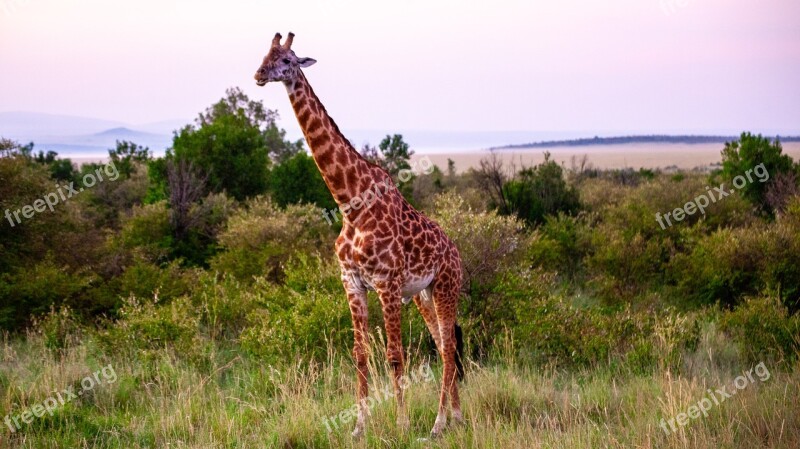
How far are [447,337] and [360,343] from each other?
75cm

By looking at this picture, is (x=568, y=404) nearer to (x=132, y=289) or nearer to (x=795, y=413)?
(x=795, y=413)

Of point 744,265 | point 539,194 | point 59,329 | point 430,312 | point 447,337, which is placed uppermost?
point 539,194

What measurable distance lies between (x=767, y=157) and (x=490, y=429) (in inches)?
725

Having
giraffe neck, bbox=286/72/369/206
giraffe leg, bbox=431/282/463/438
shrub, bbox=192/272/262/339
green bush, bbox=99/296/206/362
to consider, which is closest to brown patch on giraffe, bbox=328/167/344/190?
giraffe neck, bbox=286/72/369/206

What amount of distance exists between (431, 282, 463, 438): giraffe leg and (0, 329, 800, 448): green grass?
0.21m

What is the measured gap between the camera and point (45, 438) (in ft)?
20.4

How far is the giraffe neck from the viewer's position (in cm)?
545

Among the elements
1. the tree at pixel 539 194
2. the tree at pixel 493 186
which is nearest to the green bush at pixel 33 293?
the tree at pixel 539 194

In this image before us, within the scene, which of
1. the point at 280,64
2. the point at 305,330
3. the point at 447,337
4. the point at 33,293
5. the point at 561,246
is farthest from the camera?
the point at 561,246

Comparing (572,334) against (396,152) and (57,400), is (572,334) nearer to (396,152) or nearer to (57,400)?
(57,400)

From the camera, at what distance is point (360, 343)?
5.80 meters

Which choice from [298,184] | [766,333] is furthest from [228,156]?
[766,333]

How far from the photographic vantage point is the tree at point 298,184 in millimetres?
22328

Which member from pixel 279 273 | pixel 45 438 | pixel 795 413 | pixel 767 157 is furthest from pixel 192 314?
pixel 767 157
